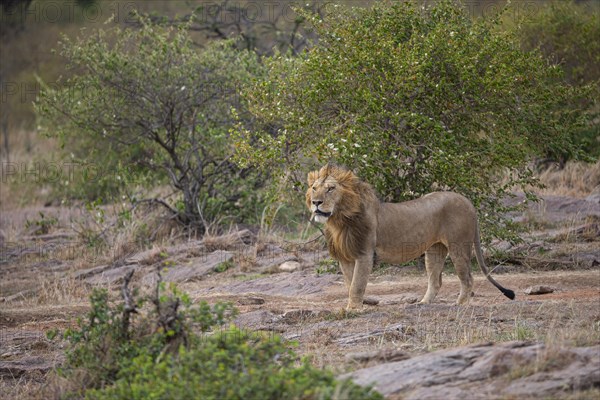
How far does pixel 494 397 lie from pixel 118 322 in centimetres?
273

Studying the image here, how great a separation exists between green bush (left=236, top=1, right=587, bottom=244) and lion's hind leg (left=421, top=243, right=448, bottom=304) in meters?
1.32

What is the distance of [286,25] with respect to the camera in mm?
26562

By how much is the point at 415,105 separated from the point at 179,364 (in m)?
6.38

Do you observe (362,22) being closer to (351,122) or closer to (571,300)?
(351,122)

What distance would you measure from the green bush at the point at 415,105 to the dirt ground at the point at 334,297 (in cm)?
120

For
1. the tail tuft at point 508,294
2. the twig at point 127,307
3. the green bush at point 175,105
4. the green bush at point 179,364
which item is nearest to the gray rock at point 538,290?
the tail tuft at point 508,294

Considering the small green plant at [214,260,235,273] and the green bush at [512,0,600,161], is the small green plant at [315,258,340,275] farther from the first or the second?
the green bush at [512,0,600,161]

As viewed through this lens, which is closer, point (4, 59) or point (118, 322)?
point (118, 322)

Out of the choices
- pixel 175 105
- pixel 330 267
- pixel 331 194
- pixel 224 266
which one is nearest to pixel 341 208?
pixel 331 194

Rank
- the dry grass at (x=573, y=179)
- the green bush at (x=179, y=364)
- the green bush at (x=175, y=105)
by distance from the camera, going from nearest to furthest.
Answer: the green bush at (x=179, y=364), the green bush at (x=175, y=105), the dry grass at (x=573, y=179)

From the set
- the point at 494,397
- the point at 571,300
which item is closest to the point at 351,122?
the point at 571,300

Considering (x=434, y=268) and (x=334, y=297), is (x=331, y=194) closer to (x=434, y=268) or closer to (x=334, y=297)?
(x=434, y=268)

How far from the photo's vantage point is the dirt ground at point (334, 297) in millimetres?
7793

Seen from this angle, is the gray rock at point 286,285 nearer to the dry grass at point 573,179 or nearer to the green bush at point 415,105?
the green bush at point 415,105
